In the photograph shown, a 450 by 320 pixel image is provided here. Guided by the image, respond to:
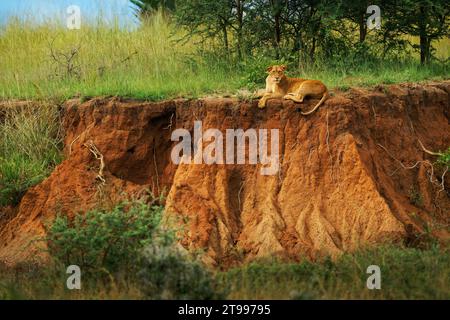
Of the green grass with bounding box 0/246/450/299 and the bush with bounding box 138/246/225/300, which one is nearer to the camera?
the bush with bounding box 138/246/225/300

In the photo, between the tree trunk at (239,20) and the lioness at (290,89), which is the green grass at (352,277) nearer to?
the lioness at (290,89)

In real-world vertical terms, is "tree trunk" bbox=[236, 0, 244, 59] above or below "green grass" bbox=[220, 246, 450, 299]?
above

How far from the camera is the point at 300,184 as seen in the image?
1393 centimetres

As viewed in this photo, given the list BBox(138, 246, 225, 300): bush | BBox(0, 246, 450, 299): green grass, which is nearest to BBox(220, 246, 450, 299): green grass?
BBox(0, 246, 450, 299): green grass

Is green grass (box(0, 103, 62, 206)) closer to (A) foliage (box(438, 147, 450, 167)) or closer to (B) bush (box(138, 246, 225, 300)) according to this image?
(B) bush (box(138, 246, 225, 300))

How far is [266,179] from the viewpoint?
14.1m

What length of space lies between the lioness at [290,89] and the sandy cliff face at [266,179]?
0.45ft

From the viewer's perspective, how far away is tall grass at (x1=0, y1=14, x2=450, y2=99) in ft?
52.2

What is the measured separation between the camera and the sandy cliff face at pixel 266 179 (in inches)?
529

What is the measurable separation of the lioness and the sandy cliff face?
137mm

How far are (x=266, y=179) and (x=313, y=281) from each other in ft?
11.2

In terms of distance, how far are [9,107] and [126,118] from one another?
9.15 feet

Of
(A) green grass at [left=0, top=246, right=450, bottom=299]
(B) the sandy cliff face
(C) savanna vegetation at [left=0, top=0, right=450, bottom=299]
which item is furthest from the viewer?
(B) the sandy cliff face

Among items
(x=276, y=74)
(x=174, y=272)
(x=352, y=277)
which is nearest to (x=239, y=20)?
(x=276, y=74)
